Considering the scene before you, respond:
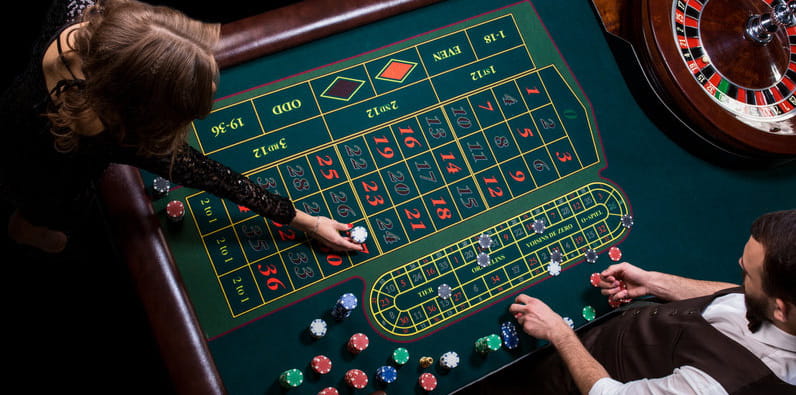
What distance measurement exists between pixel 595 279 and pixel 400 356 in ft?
2.96

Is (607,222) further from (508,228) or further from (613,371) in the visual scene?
(613,371)

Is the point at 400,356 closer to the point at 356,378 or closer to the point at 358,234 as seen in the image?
the point at 356,378

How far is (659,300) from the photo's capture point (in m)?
2.38

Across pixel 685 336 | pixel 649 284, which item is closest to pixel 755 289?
pixel 685 336

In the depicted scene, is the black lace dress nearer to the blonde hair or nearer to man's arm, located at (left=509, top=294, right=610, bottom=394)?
the blonde hair

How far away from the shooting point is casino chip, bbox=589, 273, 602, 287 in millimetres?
2312

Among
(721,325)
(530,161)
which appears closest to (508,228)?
(530,161)

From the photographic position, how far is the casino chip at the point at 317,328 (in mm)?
2006

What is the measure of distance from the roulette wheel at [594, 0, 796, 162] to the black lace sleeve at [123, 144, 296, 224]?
70.8 inches

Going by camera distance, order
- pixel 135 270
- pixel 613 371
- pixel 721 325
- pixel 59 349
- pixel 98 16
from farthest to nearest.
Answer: pixel 59 349
pixel 613 371
pixel 135 270
pixel 721 325
pixel 98 16

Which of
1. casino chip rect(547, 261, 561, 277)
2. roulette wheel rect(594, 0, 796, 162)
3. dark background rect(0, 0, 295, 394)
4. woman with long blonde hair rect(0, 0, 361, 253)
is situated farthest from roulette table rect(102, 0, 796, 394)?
dark background rect(0, 0, 295, 394)

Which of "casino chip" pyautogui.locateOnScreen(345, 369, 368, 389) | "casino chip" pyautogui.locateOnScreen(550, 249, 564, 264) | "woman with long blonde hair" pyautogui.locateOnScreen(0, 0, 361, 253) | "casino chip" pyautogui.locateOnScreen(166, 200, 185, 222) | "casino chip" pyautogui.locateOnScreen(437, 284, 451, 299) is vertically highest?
"woman with long blonde hair" pyautogui.locateOnScreen(0, 0, 361, 253)

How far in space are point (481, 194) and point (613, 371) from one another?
0.86m

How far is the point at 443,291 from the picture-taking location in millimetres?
2170
